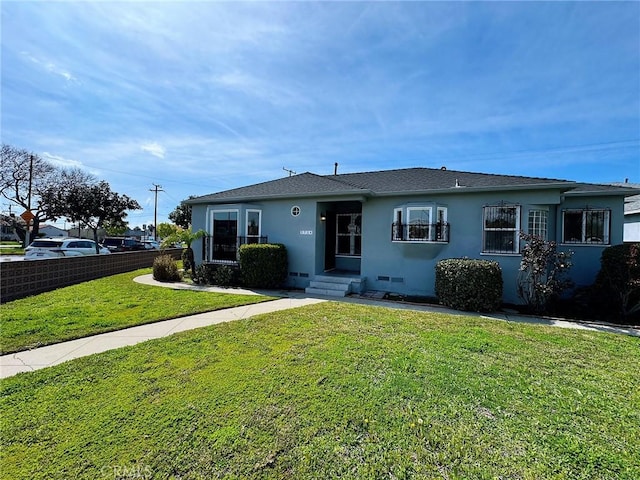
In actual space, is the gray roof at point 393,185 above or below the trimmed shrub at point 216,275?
above

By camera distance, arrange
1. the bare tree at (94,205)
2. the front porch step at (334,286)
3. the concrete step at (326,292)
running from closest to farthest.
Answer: the concrete step at (326,292) < the front porch step at (334,286) < the bare tree at (94,205)

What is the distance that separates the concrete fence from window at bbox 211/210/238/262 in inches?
192

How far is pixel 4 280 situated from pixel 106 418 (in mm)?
8016

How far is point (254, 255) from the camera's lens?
9977 millimetres

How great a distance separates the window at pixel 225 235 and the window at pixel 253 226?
535 millimetres

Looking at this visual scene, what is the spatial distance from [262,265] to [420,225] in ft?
17.9

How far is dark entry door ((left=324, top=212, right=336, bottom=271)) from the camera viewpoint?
37.1 feet

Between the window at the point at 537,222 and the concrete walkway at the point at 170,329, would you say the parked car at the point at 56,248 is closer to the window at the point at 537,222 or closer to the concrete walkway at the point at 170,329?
the concrete walkway at the point at 170,329

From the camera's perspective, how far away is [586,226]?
29.7 ft

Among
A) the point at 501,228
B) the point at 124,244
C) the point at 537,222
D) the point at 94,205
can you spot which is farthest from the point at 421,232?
→ the point at 124,244

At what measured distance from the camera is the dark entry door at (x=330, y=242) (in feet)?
37.1

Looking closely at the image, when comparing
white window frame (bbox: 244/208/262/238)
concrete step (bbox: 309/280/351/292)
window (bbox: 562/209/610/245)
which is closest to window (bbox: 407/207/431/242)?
concrete step (bbox: 309/280/351/292)

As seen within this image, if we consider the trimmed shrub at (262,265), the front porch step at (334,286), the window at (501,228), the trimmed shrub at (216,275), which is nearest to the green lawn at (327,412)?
the window at (501,228)

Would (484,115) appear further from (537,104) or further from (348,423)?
(348,423)
